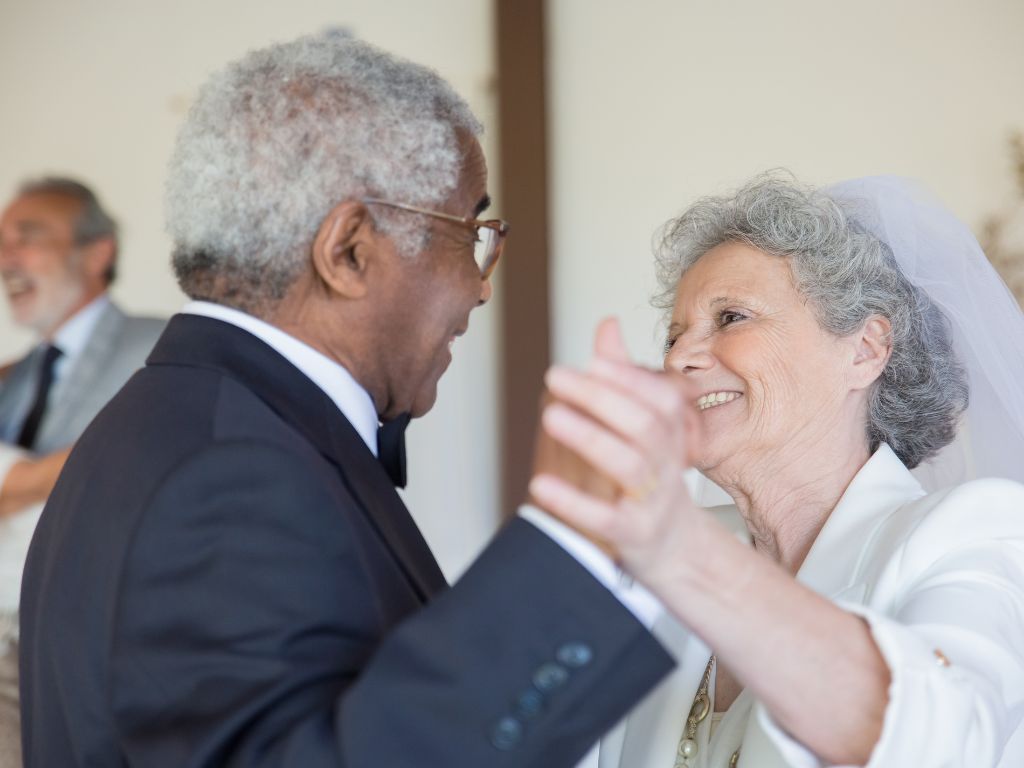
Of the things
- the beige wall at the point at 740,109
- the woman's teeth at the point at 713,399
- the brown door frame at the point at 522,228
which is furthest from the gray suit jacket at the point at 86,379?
the woman's teeth at the point at 713,399

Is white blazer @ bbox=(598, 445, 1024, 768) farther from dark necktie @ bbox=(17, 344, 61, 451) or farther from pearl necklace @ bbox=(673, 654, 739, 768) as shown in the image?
dark necktie @ bbox=(17, 344, 61, 451)

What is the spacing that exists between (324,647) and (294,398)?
364 mm

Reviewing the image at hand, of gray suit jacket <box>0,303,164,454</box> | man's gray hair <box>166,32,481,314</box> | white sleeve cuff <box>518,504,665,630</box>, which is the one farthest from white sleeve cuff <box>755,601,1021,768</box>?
gray suit jacket <box>0,303,164,454</box>

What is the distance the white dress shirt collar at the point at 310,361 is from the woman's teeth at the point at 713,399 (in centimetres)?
79

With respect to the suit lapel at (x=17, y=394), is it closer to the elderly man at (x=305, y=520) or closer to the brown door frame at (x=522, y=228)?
the brown door frame at (x=522, y=228)

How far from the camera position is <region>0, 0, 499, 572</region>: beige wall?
4660 mm

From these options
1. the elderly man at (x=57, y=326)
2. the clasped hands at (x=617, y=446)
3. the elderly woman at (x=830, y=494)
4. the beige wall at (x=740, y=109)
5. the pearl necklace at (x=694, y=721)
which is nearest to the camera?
the clasped hands at (x=617, y=446)

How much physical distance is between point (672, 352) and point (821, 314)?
0.28 m

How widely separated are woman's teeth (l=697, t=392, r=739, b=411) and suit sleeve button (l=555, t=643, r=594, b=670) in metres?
1.13

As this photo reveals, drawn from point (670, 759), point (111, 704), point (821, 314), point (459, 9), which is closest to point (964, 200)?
point (459, 9)

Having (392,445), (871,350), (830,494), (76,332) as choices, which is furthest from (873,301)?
(76,332)

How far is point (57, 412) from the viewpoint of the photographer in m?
3.56

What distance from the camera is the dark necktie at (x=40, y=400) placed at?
3566mm

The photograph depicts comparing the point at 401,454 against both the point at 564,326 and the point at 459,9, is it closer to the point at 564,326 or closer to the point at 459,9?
the point at 564,326
